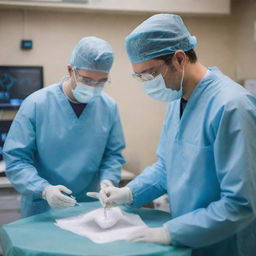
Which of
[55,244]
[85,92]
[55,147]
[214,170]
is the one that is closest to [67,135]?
[55,147]

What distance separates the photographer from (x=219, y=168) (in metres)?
1.23

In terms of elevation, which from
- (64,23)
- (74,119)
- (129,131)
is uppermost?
(64,23)

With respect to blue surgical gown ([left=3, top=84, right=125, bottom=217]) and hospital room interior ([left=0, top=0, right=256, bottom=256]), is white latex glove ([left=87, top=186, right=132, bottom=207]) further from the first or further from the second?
blue surgical gown ([left=3, top=84, right=125, bottom=217])

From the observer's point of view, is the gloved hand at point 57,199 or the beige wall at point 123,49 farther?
the beige wall at point 123,49

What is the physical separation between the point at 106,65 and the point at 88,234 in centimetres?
86

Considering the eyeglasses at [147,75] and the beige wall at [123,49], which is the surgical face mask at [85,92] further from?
the beige wall at [123,49]

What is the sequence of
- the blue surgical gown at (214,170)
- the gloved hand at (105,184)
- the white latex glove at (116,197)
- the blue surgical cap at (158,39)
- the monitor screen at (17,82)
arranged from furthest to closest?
the monitor screen at (17,82)
the gloved hand at (105,184)
the white latex glove at (116,197)
the blue surgical cap at (158,39)
the blue surgical gown at (214,170)

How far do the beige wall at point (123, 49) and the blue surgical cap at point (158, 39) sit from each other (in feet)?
5.90

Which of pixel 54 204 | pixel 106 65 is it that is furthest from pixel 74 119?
pixel 54 204

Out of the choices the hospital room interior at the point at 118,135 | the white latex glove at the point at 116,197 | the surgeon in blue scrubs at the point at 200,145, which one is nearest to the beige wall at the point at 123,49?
the hospital room interior at the point at 118,135

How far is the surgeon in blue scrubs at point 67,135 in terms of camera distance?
6.17ft

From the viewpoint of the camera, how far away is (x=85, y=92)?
193 cm

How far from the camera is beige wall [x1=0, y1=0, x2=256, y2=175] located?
3029mm

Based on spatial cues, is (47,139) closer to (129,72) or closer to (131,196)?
(131,196)
